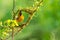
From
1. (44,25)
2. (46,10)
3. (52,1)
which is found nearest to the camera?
(52,1)

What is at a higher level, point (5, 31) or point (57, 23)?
point (57, 23)

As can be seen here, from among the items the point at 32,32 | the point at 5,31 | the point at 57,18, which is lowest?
the point at 5,31

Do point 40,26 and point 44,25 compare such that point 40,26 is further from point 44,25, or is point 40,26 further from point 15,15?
point 15,15

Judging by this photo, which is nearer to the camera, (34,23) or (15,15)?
(15,15)

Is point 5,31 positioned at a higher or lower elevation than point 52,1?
lower

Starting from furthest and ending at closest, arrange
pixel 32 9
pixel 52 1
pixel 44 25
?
pixel 44 25 < pixel 52 1 < pixel 32 9

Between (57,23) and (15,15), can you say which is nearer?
(15,15)

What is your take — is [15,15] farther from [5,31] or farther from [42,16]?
[42,16]

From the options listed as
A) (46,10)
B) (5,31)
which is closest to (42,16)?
(46,10)

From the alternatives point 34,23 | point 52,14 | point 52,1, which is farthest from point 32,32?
point 52,1
